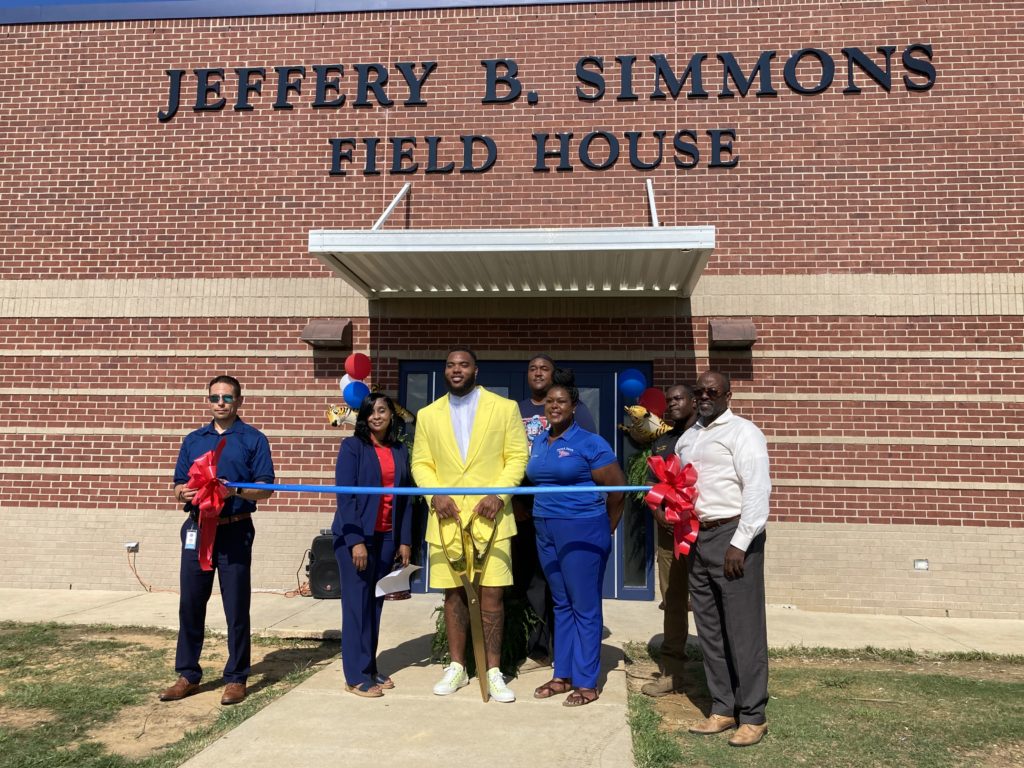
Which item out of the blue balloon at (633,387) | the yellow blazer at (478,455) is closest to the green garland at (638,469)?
the blue balloon at (633,387)

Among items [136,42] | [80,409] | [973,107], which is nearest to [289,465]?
[80,409]

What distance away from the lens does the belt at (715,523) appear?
3.96 meters

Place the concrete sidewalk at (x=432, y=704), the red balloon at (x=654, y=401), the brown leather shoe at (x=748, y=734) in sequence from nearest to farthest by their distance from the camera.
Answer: the concrete sidewalk at (x=432, y=704), the brown leather shoe at (x=748, y=734), the red balloon at (x=654, y=401)

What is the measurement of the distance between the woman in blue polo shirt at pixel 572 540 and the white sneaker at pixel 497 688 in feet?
0.70

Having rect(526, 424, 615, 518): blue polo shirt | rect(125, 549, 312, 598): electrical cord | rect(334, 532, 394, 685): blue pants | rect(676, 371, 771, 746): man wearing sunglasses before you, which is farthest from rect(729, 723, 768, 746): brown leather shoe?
Result: rect(125, 549, 312, 598): electrical cord

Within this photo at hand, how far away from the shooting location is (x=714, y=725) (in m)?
3.95

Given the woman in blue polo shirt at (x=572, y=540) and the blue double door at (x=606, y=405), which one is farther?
the blue double door at (x=606, y=405)

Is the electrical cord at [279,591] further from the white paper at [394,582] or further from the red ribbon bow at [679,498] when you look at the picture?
the red ribbon bow at [679,498]

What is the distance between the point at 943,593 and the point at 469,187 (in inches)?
255

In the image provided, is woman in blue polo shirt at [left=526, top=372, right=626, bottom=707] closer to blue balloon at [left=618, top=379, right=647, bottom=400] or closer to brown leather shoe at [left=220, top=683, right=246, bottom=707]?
brown leather shoe at [left=220, top=683, right=246, bottom=707]

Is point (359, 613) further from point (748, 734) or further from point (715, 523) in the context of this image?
point (748, 734)

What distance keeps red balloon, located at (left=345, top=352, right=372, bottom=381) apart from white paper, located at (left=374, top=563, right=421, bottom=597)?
3.31 meters

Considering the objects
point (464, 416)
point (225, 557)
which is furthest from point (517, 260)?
point (225, 557)

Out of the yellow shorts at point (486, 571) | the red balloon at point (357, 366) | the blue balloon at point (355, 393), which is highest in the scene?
the red balloon at point (357, 366)
